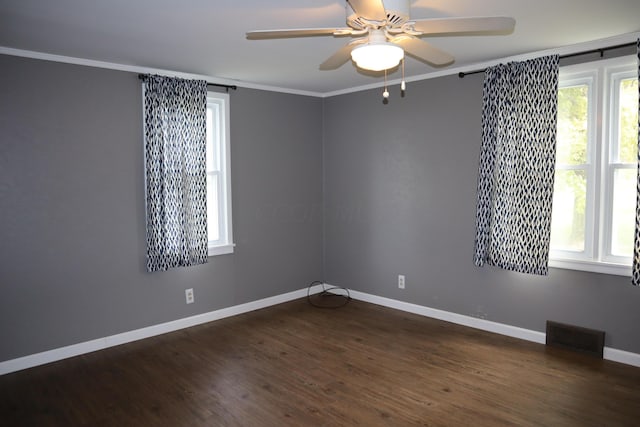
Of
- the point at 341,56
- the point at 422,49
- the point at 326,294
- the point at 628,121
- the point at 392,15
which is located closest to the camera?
the point at 392,15

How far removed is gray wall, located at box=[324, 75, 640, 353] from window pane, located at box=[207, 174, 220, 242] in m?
1.51

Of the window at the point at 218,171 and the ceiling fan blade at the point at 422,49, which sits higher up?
the ceiling fan blade at the point at 422,49

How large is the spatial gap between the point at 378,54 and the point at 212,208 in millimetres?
2976

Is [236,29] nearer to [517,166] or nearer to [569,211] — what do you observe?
[517,166]

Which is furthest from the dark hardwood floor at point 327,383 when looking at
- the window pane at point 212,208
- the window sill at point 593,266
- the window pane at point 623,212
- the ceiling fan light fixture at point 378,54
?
the ceiling fan light fixture at point 378,54

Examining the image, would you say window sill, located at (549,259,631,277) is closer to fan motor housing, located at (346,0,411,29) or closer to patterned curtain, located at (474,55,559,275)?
patterned curtain, located at (474,55,559,275)

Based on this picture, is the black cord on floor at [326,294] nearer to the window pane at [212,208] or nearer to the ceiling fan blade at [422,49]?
the window pane at [212,208]

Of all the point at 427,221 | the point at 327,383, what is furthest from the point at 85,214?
the point at 427,221

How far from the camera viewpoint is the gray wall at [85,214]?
347 cm

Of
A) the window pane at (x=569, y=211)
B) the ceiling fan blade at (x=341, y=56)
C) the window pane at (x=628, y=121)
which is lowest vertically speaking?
the window pane at (x=569, y=211)

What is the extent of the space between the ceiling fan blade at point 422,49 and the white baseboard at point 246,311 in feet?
8.55

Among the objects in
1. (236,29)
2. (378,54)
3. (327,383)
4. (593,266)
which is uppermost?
(236,29)

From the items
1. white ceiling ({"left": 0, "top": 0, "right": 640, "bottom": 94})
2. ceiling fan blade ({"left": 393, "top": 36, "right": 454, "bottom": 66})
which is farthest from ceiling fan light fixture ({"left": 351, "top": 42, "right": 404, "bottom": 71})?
Result: white ceiling ({"left": 0, "top": 0, "right": 640, "bottom": 94})

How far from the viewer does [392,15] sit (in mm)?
2125
